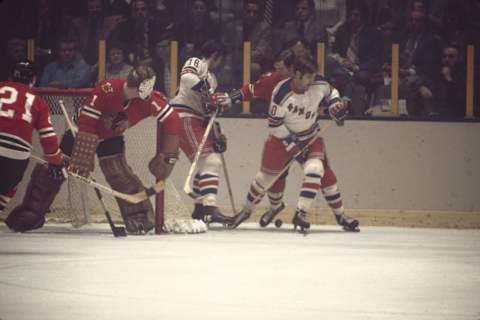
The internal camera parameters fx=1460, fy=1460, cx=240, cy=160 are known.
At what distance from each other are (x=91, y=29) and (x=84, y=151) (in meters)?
2.66

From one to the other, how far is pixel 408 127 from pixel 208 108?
2038 mm

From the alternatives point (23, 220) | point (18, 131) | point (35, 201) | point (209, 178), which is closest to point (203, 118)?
point (209, 178)


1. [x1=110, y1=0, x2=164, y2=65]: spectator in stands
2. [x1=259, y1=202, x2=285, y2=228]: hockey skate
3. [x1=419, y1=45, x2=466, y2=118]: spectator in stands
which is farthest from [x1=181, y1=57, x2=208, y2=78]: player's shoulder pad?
[x1=419, y1=45, x2=466, y2=118]: spectator in stands

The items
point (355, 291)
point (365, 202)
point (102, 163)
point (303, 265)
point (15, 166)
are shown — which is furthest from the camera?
point (365, 202)

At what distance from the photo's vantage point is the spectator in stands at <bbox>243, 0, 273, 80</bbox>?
39.2 ft

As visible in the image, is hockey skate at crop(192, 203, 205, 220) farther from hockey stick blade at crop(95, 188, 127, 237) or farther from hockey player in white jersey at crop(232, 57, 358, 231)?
hockey stick blade at crop(95, 188, 127, 237)

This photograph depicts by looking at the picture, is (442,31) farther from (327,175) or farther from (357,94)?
(327,175)

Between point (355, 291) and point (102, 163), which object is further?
point (102, 163)

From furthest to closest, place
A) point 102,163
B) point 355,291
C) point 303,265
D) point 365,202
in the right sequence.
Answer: point 365,202, point 102,163, point 303,265, point 355,291

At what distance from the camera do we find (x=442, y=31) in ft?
39.1

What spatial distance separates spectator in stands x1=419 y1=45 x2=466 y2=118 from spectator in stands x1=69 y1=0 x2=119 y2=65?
2681 millimetres

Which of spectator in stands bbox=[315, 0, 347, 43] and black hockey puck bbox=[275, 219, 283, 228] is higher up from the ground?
spectator in stands bbox=[315, 0, 347, 43]

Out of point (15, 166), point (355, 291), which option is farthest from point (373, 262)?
point (15, 166)

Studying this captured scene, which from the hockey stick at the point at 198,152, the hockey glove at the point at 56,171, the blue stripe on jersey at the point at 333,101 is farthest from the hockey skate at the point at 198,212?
the hockey glove at the point at 56,171
